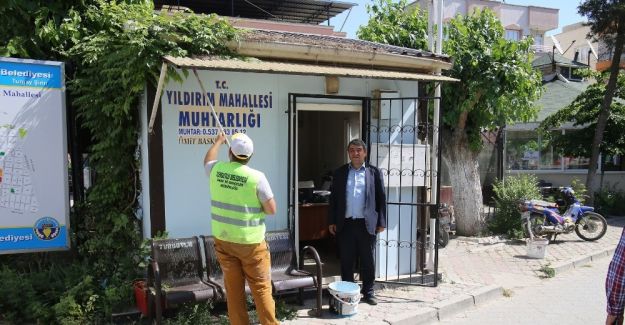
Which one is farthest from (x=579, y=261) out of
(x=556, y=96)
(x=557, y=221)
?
(x=556, y=96)

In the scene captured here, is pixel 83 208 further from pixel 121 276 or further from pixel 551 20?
pixel 551 20

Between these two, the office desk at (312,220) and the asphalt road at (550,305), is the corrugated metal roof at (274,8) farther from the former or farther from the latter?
the asphalt road at (550,305)

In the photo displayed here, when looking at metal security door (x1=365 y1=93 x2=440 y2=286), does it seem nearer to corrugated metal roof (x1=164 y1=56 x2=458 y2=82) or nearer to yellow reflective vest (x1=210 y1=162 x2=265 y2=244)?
corrugated metal roof (x1=164 y1=56 x2=458 y2=82)

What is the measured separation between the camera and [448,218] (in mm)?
9680

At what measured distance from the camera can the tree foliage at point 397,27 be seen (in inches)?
385

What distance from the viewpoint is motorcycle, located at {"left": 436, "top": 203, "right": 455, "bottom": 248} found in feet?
30.9

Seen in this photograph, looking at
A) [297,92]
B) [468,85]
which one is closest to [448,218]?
[468,85]

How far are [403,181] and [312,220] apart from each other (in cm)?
149

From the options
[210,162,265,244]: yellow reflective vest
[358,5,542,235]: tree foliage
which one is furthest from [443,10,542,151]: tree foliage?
[210,162,265,244]: yellow reflective vest

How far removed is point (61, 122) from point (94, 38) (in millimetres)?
955

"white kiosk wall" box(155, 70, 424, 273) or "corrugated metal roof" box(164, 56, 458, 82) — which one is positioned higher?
"corrugated metal roof" box(164, 56, 458, 82)

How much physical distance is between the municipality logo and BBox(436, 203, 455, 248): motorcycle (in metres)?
6.54

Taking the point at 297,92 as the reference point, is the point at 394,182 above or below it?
below

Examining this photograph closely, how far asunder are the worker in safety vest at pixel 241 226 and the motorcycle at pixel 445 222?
5831 millimetres
